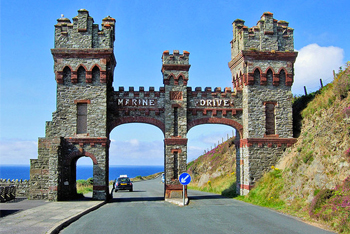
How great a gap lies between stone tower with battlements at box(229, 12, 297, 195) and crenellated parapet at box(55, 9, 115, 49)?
980 cm

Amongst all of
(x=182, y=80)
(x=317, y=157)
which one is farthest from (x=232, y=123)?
(x=317, y=157)

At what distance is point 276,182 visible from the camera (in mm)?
24234

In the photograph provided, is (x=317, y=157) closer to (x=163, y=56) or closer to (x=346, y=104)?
(x=346, y=104)

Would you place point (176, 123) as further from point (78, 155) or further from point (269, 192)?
point (269, 192)

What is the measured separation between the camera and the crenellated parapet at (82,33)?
27.2m

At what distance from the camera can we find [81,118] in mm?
27094

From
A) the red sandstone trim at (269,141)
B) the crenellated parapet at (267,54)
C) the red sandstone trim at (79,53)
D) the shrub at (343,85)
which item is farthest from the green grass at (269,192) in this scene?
the red sandstone trim at (79,53)

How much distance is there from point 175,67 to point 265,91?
22.2ft

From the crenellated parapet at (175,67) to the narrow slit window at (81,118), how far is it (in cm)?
600

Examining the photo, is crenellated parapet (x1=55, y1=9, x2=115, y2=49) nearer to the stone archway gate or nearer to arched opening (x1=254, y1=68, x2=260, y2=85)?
the stone archway gate

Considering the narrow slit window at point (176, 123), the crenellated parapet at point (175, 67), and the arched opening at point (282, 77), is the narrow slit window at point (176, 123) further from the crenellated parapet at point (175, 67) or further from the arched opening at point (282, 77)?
the arched opening at point (282, 77)

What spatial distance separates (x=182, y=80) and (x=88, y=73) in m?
6.63

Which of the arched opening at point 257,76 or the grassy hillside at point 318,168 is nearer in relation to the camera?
the grassy hillside at point 318,168

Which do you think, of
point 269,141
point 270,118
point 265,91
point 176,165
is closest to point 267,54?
point 265,91
